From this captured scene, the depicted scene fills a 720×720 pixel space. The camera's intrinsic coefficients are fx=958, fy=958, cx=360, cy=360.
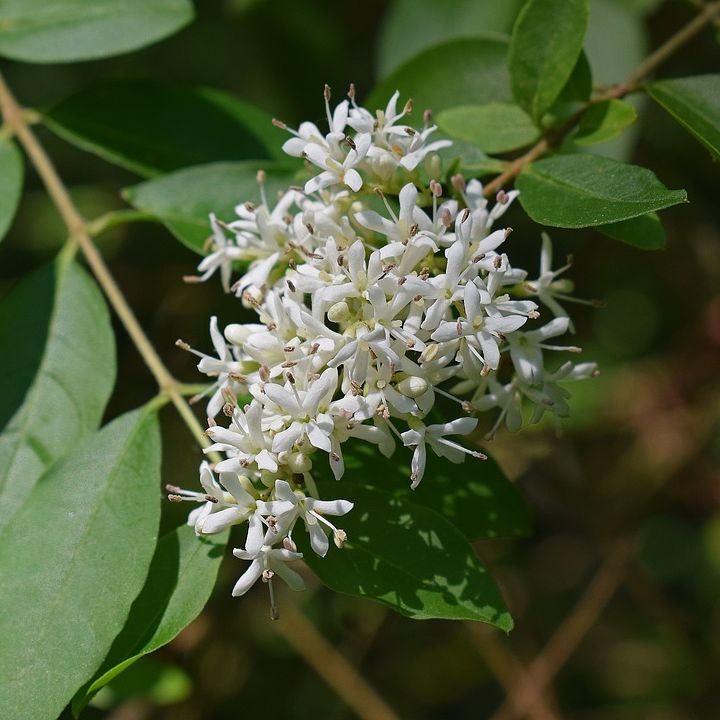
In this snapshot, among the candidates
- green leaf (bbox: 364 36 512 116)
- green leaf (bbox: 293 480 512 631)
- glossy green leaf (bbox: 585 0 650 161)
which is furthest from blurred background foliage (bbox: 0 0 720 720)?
green leaf (bbox: 293 480 512 631)

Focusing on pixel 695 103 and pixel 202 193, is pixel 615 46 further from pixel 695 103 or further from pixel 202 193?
pixel 202 193

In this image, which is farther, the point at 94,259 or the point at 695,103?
the point at 94,259

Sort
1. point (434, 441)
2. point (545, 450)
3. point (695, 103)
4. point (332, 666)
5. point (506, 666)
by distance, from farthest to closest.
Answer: point (545, 450), point (506, 666), point (332, 666), point (695, 103), point (434, 441)

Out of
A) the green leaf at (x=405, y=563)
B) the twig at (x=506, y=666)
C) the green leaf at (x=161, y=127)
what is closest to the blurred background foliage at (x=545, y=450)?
the twig at (x=506, y=666)

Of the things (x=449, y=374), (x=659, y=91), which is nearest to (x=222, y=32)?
(x=659, y=91)

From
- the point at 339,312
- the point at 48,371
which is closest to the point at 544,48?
the point at 339,312

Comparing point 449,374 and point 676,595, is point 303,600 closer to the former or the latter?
point 676,595

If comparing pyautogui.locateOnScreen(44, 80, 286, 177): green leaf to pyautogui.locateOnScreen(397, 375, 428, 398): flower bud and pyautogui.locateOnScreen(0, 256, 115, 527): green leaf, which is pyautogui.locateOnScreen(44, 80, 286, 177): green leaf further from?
pyautogui.locateOnScreen(397, 375, 428, 398): flower bud
